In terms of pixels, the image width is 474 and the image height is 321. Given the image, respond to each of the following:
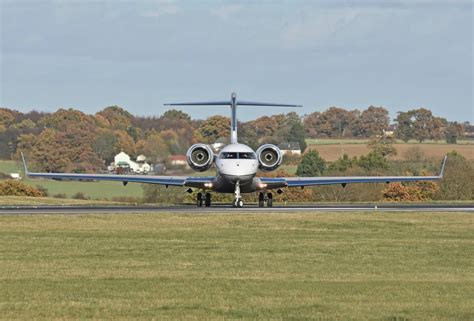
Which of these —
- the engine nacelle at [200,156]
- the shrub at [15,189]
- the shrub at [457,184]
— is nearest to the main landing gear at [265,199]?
the engine nacelle at [200,156]

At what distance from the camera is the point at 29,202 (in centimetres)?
5731

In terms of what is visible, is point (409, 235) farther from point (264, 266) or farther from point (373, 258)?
point (264, 266)

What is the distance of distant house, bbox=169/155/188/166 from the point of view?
6446cm

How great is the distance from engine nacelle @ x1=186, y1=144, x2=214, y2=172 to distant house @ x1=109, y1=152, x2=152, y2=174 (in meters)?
16.3

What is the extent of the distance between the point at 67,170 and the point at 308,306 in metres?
65.4

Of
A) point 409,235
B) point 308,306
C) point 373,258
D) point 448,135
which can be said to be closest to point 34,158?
point 448,135

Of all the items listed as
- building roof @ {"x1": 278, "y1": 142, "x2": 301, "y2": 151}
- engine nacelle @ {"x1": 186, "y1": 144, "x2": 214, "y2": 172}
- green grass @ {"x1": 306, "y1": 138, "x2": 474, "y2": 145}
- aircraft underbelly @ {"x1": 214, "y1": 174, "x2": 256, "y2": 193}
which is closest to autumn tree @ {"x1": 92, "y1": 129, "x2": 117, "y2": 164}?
building roof @ {"x1": 278, "y1": 142, "x2": 301, "y2": 151}

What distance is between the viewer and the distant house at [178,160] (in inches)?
2538

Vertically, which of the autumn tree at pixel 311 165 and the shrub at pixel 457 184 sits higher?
the autumn tree at pixel 311 165

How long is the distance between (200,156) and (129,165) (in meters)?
24.8

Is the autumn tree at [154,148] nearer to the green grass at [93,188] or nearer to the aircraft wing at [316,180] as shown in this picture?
the green grass at [93,188]

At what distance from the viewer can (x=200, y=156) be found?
52.9 meters

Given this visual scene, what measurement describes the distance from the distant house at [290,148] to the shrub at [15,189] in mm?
18565

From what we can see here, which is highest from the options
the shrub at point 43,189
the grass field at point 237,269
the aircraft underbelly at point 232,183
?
the aircraft underbelly at point 232,183
